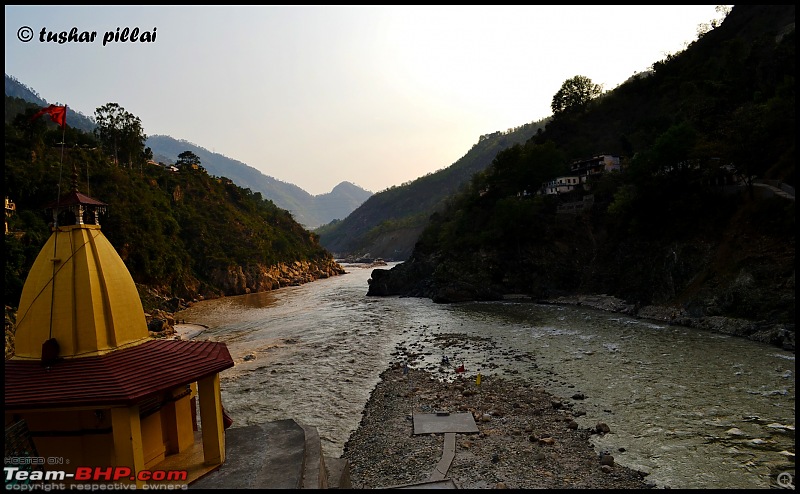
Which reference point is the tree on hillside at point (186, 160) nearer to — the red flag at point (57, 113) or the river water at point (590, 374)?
the river water at point (590, 374)

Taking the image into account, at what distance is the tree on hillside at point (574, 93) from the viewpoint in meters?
105

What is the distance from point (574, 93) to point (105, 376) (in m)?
116

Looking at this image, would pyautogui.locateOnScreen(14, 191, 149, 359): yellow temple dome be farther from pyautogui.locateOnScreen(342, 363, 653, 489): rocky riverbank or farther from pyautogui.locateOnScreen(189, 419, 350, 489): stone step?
pyautogui.locateOnScreen(342, 363, 653, 489): rocky riverbank

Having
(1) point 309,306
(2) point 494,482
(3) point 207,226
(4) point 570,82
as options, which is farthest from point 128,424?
(4) point 570,82

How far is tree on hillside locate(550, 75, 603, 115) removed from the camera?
343 feet

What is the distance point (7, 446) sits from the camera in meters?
7.59

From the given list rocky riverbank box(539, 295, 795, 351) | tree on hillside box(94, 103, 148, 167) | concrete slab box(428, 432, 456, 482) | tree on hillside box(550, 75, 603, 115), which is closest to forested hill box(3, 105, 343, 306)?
tree on hillside box(94, 103, 148, 167)

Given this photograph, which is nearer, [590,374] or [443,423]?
[443,423]

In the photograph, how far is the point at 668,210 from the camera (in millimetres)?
44688

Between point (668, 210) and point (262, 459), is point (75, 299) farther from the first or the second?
point (668, 210)

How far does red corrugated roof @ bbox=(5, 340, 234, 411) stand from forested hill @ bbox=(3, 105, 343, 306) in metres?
32.3

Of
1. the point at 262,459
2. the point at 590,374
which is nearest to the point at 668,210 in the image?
the point at 590,374

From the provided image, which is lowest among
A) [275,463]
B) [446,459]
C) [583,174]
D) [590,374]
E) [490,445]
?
[590,374]

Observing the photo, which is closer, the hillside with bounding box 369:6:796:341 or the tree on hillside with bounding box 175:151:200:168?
the hillside with bounding box 369:6:796:341
